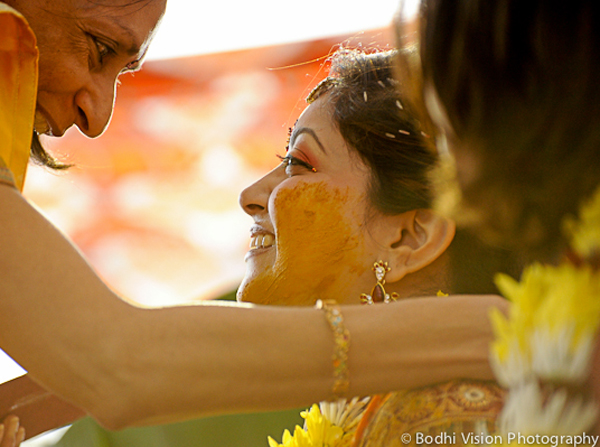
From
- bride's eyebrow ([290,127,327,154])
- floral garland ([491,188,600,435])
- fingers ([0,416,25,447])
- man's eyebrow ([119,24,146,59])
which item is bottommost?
floral garland ([491,188,600,435])

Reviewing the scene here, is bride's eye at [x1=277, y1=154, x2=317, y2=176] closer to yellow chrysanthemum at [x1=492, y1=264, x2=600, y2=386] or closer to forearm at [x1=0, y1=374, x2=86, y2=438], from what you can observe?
forearm at [x1=0, y1=374, x2=86, y2=438]

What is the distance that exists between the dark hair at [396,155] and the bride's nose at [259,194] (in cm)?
23

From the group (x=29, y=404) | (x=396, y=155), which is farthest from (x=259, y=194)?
(x=29, y=404)

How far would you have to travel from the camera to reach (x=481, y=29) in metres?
0.62

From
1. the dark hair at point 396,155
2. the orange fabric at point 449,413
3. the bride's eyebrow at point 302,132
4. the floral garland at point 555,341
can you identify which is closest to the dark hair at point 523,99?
the floral garland at point 555,341

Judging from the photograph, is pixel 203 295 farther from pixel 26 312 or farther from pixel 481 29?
pixel 481 29

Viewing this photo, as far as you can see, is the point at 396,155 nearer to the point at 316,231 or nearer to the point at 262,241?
the point at 316,231

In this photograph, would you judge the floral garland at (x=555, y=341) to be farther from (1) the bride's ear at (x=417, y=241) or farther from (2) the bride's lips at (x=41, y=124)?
(2) the bride's lips at (x=41, y=124)

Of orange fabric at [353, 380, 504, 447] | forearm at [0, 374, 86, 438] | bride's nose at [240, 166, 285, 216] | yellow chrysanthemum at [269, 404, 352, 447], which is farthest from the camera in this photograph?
bride's nose at [240, 166, 285, 216]

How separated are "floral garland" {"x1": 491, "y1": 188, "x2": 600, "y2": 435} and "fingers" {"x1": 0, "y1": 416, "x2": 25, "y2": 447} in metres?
1.26

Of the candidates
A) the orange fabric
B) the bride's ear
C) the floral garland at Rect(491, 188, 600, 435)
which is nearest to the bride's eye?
the bride's ear

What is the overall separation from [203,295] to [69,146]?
1.55 m

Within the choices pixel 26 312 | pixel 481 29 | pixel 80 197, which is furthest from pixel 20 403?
pixel 80 197

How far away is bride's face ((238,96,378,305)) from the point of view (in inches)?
58.4
